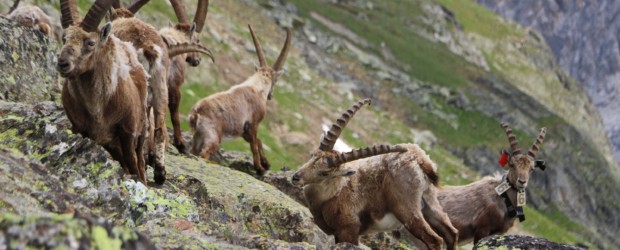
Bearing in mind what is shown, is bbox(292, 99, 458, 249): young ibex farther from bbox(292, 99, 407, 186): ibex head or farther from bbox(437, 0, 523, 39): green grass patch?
bbox(437, 0, 523, 39): green grass patch

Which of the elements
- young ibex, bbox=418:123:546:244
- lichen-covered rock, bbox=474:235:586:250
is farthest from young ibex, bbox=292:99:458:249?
lichen-covered rock, bbox=474:235:586:250

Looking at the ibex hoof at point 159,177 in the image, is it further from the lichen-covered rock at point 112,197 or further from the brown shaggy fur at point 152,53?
the brown shaggy fur at point 152,53

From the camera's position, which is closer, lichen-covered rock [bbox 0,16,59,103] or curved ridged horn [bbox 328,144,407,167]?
curved ridged horn [bbox 328,144,407,167]

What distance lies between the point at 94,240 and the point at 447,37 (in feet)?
478

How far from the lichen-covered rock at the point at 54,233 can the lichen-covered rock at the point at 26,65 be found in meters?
9.37

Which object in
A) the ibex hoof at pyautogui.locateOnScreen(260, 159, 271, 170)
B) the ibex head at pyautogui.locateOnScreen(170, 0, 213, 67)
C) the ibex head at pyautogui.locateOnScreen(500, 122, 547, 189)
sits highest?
the ibex head at pyautogui.locateOnScreen(500, 122, 547, 189)

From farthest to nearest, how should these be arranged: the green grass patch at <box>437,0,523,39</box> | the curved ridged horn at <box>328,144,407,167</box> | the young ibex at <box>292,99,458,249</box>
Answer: the green grass patch at <box>437,0,523,39</box> < the young ibex at <box>292,99,458,249</box> < the curved ridged horn at <box>328,144,407,167</box>

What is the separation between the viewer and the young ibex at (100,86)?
28.1 feet

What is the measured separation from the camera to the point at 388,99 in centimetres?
8300

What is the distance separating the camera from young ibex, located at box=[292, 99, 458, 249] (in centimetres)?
1205

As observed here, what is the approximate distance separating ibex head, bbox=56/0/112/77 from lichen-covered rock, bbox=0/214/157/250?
454 cm

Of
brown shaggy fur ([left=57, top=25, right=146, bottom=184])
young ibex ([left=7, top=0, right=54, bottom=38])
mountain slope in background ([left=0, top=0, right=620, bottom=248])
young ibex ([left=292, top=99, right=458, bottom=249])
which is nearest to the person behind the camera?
brown shaggy fur ([left=57, top=25, right=146, bottom=184])

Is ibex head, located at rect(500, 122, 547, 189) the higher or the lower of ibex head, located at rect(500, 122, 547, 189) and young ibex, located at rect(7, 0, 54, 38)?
the higher

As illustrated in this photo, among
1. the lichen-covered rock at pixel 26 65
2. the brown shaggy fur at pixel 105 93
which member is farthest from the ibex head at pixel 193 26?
the brown shaggy fur at pixel 105 93
